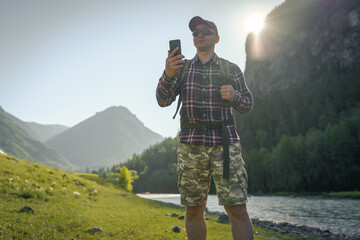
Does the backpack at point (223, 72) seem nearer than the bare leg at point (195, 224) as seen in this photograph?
No

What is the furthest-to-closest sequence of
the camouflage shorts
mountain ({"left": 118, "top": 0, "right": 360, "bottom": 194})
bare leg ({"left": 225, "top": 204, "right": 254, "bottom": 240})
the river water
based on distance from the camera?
mountain ({"left": 118, "top": 0, "right": 360, "bottom": 194}) < the river water < the camouflage shorts < bare leg ({"left": 225, "top": 204, "right": 254, "bottom": 240})

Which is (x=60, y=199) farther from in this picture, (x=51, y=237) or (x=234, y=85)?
(x=234, y=85)

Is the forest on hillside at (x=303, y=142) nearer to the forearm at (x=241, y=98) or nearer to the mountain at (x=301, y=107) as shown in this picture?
the mountain at (x=301, y=107)

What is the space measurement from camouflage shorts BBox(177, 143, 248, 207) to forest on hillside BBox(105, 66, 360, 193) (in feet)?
224

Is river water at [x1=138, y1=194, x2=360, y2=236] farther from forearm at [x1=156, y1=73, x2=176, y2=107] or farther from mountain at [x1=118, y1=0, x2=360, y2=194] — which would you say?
mountain at [x1=118, y1=0, x2=360, y2=194]

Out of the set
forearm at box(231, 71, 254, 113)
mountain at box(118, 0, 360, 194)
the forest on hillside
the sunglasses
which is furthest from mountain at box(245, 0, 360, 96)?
the sunglasses

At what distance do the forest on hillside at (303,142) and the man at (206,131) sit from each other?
224ft

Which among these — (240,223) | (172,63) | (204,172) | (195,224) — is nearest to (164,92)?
(172,63)

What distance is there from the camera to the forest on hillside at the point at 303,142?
61.8 m

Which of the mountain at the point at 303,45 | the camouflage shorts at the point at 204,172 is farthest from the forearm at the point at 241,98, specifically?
the mountain at the point at 303,45

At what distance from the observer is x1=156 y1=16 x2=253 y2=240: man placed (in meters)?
3.44

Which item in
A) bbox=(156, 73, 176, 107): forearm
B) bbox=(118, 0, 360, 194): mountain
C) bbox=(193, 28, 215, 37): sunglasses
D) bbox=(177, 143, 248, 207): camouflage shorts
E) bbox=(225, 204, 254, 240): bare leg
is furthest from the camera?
bbox=(118, 0, 360, 194): mountain

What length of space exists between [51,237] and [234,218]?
4.80m

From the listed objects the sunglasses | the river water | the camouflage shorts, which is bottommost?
the river water
